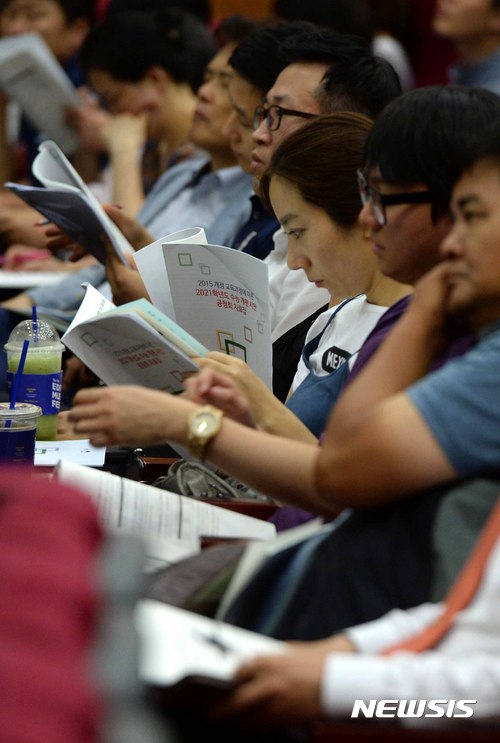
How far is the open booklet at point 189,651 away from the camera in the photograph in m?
1.15

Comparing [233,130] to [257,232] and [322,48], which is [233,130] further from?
[322,48]

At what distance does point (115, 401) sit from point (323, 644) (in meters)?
0.48

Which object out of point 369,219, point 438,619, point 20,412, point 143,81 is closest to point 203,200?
point 143,81

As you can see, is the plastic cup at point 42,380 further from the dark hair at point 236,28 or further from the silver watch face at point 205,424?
the dark hair at point 236,28

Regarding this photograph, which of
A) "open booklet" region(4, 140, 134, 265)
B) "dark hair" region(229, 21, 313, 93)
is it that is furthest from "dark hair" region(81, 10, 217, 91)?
"open booklet" region(4, 140, 134, 265)

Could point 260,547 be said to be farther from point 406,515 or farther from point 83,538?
point 83,538

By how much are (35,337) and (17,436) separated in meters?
0.33

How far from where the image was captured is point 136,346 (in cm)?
192

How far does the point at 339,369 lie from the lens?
2010 millimetres

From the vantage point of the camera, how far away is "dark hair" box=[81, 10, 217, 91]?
4328 mm

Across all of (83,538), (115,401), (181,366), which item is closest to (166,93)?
(181,366)

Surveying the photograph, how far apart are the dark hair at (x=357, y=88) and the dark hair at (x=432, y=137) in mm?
875

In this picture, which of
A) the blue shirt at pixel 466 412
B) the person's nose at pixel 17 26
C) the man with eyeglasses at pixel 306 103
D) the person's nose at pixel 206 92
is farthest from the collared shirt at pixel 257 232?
the person's nose at pixel 17 26

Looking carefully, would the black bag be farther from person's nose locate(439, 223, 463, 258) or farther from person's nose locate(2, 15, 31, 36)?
person's nose locate(2, 15, 31, 36)
